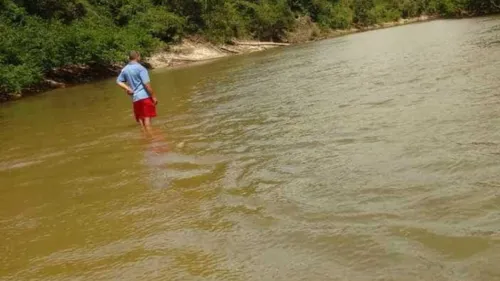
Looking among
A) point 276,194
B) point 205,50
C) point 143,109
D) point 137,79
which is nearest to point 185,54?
point 205,50

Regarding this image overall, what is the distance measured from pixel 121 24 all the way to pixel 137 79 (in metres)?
34.3

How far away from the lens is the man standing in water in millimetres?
10242

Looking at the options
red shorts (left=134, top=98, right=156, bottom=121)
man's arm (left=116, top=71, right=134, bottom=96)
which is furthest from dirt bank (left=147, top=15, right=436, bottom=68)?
red shorts (left=134, top=98, right=156, bottom=121)

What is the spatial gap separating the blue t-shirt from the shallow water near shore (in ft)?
2.36

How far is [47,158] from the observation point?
8.90 metres

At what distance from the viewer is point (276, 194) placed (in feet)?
17.1

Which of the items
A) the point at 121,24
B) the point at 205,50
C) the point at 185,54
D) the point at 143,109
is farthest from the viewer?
the point at 205,50

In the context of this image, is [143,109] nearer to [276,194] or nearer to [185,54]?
[276,194]

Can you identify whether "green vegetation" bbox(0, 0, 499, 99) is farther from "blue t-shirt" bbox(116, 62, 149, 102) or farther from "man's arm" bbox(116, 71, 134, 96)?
"blue t-shirt" bbox(116, 62, 149, 102)

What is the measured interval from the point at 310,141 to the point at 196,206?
2.65 metres

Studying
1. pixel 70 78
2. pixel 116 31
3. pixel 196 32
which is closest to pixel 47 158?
pixel 70 78

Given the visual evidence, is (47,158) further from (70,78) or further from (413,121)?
(70,78)

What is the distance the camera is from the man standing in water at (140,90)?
10242 millimetres

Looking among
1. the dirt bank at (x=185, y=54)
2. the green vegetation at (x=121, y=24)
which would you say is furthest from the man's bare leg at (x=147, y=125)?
the dirt bank at (x=185, y=54)
